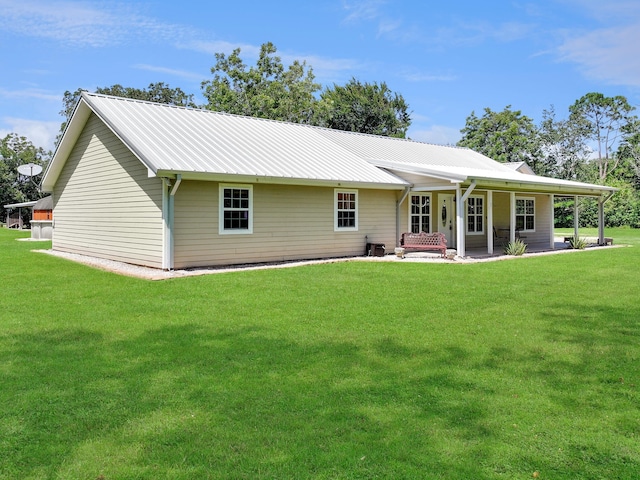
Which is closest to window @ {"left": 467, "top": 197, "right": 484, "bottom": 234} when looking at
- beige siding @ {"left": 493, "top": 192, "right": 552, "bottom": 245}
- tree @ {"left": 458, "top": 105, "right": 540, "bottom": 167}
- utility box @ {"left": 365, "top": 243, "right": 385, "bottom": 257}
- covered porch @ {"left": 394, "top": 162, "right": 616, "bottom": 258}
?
covered porch @ {"left": 394, "top": 162, "right": 616, "bottom": 258}

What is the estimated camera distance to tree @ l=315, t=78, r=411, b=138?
44594 mm

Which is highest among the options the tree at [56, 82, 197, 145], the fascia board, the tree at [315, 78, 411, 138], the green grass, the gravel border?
the tree at [56, 82, 197, 145]

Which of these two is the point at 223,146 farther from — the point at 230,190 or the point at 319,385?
the point at 319,385

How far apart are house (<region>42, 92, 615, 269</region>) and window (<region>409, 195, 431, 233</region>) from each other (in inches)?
1.5

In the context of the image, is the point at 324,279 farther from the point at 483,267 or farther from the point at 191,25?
the point at 191,25

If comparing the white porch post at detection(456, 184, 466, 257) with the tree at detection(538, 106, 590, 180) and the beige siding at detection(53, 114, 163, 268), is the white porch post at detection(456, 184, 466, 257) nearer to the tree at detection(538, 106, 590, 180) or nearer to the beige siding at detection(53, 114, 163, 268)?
the beige siding at detection(53, 114, 163, 268)

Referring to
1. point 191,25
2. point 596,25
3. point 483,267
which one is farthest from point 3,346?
point 596,25

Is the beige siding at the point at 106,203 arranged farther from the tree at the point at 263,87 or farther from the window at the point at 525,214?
the tree at the point at 263,87

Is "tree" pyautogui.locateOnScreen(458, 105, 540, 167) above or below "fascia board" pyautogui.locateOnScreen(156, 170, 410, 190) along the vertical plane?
above

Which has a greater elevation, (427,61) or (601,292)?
(427,61)

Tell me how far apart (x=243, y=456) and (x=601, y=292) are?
8.32 metres

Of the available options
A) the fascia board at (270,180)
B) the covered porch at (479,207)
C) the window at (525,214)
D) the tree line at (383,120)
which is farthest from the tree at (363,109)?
the fascia board at (270,180)

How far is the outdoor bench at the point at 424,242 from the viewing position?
15281 mm

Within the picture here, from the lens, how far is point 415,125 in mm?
47219
